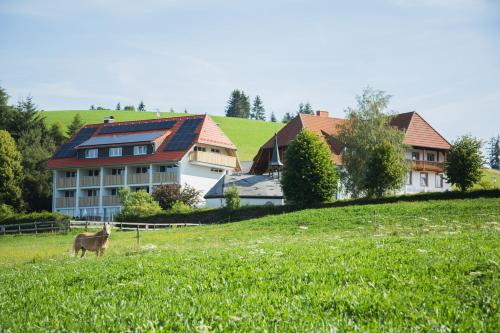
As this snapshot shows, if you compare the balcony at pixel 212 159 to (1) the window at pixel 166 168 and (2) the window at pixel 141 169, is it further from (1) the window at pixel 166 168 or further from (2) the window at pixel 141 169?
(2) the window at pixel 141 169

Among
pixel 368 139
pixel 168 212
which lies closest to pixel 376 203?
pixel 368 139

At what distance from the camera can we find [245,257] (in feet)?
48.5

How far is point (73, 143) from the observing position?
74.9 metres

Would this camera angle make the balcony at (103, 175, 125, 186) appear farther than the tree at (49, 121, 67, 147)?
No

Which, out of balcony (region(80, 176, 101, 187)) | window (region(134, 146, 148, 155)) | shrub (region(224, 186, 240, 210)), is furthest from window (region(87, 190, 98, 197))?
shrub (region(224, 186, 240, 210))

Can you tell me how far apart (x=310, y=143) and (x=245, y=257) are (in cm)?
3381

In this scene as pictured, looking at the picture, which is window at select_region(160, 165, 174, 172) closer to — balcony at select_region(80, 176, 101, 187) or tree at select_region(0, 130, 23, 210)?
balcony at select_region(80, 176, 101, 187)

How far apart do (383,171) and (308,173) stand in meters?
6.33

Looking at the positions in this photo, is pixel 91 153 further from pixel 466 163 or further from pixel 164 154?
pixel 466 163

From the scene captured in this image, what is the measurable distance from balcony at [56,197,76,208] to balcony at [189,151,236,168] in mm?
15981

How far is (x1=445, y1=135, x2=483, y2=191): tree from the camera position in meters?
46.2

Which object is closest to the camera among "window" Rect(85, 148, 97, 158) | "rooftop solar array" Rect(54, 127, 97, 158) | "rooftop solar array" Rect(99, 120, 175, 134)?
"window" Rect(85, 148, 97, 158)

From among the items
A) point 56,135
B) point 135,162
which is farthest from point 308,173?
point 56,135

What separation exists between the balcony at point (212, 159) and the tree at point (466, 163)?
96.1 ft
